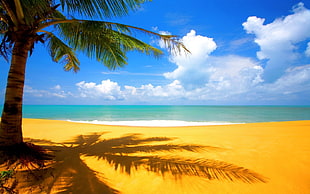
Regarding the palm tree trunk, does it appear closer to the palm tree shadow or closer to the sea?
the palm tree shadow

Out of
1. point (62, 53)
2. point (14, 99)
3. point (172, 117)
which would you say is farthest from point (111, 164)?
point (172, 117)

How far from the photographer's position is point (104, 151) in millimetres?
3602

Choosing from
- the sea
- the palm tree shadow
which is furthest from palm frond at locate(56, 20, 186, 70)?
the sea

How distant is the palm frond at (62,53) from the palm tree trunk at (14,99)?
5.54 ft

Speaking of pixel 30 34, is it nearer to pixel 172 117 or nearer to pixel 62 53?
pixel 62 53

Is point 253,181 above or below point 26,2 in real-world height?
below

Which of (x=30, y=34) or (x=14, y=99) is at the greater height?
(x=30, y=34)

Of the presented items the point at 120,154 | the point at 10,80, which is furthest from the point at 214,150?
the point at 10,80

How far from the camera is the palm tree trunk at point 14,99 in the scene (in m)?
2.67

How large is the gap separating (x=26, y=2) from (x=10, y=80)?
5.29 feet

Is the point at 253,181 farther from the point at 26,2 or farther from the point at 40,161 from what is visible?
the point at 26,2

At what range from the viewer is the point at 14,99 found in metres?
2.70

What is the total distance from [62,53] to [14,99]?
3203 millimetres

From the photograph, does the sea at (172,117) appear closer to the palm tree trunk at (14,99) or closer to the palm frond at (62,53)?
the palm frond at (62,53)
